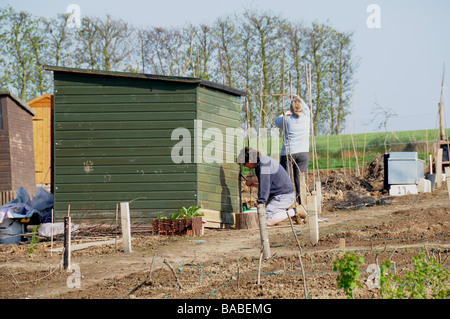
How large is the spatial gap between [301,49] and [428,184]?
45.3 ft

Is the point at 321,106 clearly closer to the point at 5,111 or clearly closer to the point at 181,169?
the point at 5,111

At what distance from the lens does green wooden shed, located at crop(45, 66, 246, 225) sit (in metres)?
10.1

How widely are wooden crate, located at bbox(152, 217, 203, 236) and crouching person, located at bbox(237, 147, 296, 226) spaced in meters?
1.10

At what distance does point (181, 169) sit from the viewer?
10.0 m

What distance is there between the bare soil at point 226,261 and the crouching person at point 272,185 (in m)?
0.27

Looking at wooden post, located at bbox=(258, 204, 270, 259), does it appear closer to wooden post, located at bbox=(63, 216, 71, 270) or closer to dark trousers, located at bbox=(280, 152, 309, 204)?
wooden post, located at bbox=(63, 216, 71, 270)

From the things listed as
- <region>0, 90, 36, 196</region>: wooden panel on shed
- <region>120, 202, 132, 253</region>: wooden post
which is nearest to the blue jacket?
<region>120, 202, 132, 253</region>: wooden post

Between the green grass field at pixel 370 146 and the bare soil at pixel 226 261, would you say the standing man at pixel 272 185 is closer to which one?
the bare soil at pixel 226 261

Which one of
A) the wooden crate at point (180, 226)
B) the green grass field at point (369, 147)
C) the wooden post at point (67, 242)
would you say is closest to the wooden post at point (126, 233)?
the wooden post at point (67, 242)

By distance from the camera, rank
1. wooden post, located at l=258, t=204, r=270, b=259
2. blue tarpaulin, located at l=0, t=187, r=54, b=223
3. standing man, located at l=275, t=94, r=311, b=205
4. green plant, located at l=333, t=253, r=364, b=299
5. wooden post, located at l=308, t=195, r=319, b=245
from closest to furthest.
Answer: green plant, located at l=333, t=253, r=364, b=299
wooden post, located at l=258, t=204, r=270, b=259
wooden post, located at l=308, t=195, r=319, b=245
blue tarpaulin, located at l=0, t=187, r=54, b=223
standing man, located at l=275, t=94, r=311, b=205

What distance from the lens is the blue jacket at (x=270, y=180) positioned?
9234 millimetres

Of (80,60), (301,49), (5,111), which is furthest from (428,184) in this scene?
(80,60)

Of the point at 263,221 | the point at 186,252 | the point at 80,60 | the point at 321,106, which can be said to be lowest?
the point at 186,252

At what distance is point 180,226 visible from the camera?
9.45m
